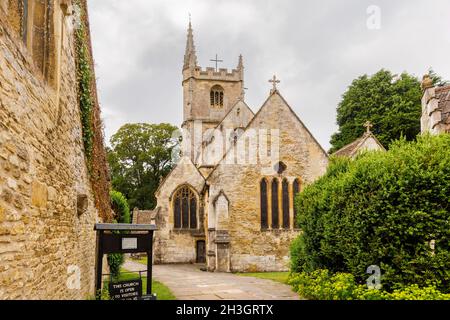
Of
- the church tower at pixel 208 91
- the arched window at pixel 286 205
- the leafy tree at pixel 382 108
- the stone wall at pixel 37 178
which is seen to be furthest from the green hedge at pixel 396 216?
the church tower at pixel 208 91

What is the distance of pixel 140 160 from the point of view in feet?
160

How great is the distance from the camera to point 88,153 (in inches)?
397

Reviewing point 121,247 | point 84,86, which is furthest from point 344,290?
point 84,86

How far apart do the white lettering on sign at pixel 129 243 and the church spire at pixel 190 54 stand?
109 ft

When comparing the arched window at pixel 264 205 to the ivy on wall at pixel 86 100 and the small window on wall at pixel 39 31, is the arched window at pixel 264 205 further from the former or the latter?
the small window on wall at pixel 39 31

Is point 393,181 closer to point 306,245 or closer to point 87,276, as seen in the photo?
point 306,245

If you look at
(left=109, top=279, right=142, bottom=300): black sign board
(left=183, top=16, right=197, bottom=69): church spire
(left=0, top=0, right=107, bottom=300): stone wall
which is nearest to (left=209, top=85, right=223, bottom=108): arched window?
(left=183, top=16, right=197, bottom=69): church spire

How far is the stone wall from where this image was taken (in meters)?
4.02

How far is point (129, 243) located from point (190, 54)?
34.4 metres

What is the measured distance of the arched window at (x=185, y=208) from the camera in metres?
27.4

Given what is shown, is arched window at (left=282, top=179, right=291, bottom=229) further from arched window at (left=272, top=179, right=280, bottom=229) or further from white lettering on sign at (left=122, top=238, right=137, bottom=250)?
white lettering on sign at (left=122, top=238, right=137, bottom=250)

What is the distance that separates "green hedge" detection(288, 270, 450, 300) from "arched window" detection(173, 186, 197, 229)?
587 inches
